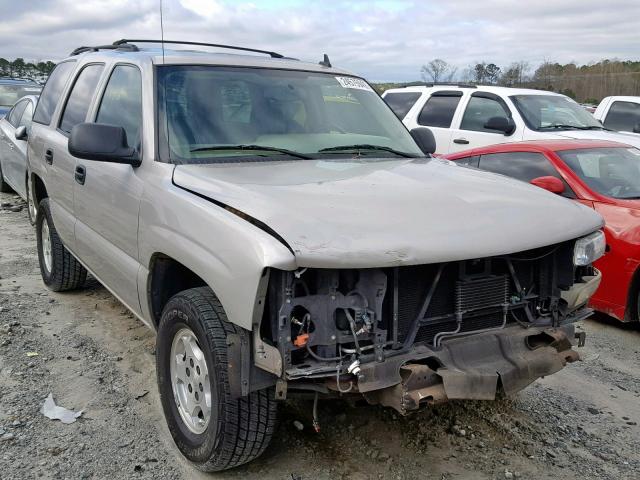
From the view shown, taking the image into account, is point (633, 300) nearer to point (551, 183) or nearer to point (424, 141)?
point (551, 183)

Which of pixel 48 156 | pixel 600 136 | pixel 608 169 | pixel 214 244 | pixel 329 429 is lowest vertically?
pixel 329 429

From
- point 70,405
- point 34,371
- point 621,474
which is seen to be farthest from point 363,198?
point 34,371

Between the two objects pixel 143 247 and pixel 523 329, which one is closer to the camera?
pixel 523 329

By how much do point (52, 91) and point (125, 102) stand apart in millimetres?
1887

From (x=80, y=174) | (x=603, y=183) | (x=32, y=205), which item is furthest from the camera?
(x=32, y=205)

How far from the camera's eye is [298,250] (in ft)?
7.93

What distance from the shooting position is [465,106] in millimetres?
10070

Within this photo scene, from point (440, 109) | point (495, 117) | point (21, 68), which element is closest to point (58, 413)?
point (495, 117)

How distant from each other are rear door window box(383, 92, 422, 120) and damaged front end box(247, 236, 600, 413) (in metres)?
7.98

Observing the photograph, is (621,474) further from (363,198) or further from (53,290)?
(53,290)

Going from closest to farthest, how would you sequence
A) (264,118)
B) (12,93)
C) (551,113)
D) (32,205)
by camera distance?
A: (264,118)
(32,205)
(551,113)
(12,93)

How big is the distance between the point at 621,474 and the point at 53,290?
4.61 meters

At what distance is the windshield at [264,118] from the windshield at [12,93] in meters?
11.0

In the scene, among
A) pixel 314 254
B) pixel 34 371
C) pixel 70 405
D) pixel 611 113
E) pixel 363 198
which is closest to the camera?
pixel 314 254
